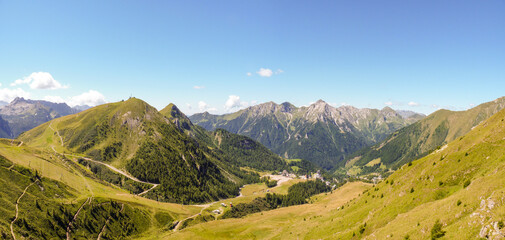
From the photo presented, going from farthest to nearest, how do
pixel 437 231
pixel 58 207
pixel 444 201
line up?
1. pixel 58 207
2. pixel 444 201
3. pixel 437 231

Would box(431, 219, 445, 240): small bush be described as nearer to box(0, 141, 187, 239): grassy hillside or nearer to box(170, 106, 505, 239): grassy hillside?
box(170, 106, 505, 239): grassy hillside

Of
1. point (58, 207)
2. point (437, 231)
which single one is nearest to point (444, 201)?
point (437, 231)

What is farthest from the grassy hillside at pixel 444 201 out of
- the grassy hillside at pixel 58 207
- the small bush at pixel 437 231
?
the grassy hillside at pixel 58 207

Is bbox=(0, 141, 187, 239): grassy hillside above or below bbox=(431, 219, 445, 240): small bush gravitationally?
below

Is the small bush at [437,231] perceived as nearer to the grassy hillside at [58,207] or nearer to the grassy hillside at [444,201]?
the grassy hillside at [444,201]

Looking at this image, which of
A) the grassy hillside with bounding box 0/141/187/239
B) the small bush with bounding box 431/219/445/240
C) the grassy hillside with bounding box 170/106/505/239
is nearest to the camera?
the grassy hillside with bounding box 170/106/505/239

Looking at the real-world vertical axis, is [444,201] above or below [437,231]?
above

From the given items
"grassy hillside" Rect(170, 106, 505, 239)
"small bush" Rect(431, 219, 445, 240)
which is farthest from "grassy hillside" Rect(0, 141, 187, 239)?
"small bush" Rect(431, 219, 445, 240)

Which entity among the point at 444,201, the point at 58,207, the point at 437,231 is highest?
the point at 444,201

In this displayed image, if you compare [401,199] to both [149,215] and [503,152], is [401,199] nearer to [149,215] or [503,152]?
[503,152]

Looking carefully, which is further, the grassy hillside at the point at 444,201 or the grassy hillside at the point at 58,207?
the grassy hillside at the point at 58,207

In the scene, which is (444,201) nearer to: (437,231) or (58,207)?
(437,231)

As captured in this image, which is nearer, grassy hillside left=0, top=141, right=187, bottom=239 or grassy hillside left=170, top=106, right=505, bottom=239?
grassy hillside left=170, top=106, right=505, bottom=239

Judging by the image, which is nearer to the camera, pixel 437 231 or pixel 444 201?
pixel 437 231
